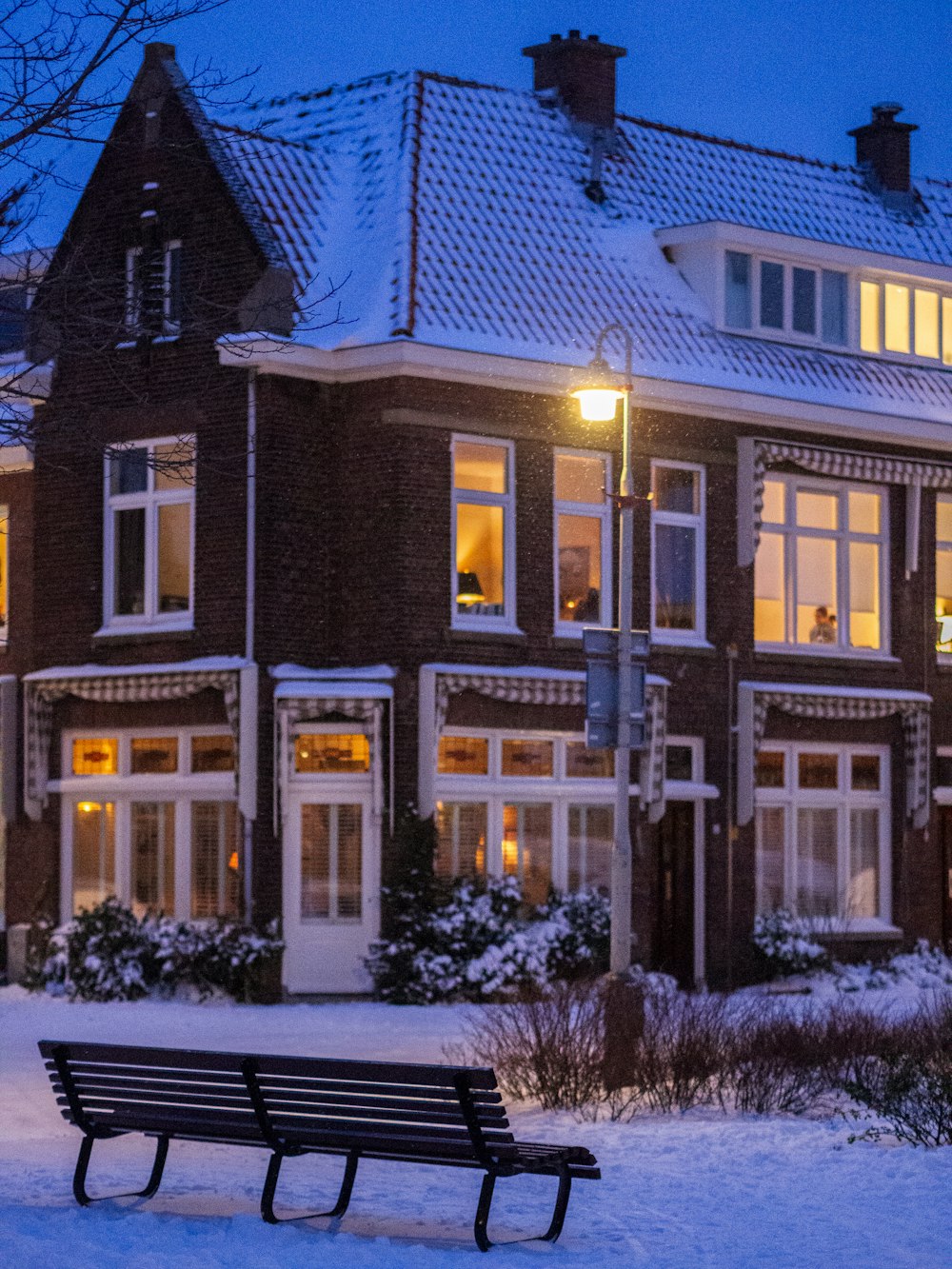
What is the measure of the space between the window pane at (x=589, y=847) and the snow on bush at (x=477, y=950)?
1380mm

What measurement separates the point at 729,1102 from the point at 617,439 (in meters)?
13.3

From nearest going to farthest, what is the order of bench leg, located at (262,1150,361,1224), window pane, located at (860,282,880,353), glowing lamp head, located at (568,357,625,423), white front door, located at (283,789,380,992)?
bench leg, located at (262,1150,361,1224) < glowing lamp head, located at (568,357,625,423) < white front door, located at (283,789,380,992) < window pane, located at (860,282,880,353)

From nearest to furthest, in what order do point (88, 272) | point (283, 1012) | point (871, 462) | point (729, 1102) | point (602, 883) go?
point (88, 272) < point (729, 1102) < point (283, 1012) < point (602, 883) < point (871, 462)

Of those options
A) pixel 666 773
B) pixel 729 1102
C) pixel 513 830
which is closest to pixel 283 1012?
pixel 513 830

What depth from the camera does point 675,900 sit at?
28.0m

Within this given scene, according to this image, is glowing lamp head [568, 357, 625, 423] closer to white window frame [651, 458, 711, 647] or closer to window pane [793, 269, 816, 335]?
white window frame [651, 458, 711, 647]

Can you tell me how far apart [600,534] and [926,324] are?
7.35 m

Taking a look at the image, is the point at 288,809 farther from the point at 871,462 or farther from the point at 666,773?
the point at 871,462

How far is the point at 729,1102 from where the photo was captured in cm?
1568

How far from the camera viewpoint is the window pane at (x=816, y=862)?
29.7 metres

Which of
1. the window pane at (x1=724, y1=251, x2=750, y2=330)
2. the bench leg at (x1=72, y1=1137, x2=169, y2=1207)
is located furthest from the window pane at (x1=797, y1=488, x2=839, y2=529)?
the bench leg at (x1=72, y1=1137, x2=169, y2=1207)

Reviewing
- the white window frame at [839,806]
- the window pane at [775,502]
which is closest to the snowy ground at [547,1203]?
the white window frame at [839,806]

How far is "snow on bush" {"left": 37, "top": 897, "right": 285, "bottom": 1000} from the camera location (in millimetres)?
24578

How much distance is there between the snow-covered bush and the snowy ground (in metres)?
13.0
